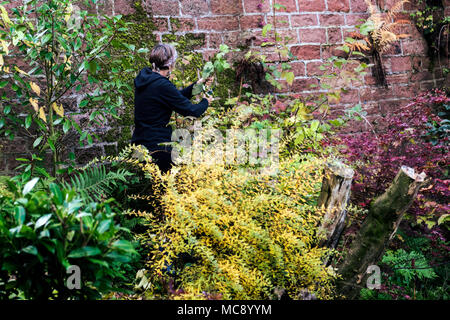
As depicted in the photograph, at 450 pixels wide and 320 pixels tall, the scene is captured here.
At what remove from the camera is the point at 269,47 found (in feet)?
13.0

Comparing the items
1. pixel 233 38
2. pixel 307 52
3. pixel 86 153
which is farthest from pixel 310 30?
pixel 86 153

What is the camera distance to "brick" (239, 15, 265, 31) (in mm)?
3957

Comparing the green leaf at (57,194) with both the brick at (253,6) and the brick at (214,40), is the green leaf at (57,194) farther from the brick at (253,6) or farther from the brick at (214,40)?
the brick at (253,6)

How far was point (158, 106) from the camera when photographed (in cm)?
302

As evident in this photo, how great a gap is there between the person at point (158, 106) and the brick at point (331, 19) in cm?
Answer: 191

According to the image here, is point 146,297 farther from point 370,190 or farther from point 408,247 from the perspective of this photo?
point 408,247

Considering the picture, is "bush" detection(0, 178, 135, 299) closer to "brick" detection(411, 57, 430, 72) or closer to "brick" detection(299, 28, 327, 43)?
"brick" detection(299, 28, 327, 43)

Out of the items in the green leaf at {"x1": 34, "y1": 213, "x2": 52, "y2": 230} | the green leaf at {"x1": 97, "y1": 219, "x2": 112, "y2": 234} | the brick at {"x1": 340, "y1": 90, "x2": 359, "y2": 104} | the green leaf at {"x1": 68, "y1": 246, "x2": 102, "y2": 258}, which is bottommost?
the green leaf at {"x1": 68, "y1": 246, "x2": 102, "y2": 258}

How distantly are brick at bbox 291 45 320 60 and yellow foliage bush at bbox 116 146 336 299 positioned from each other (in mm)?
2214

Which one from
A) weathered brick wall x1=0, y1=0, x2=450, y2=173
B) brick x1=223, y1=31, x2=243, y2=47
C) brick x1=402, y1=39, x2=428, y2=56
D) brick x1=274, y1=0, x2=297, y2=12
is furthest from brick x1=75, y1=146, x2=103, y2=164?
brick x1=402, y1=39, x2=428, y2=56

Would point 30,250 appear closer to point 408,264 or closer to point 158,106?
point 158,106

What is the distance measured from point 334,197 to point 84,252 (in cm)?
153

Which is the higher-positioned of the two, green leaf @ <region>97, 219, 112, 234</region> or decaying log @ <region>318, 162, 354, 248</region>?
green leaf @ <region>97, 219, 112, 234</region>

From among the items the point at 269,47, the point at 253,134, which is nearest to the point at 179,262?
the point at 253,134
